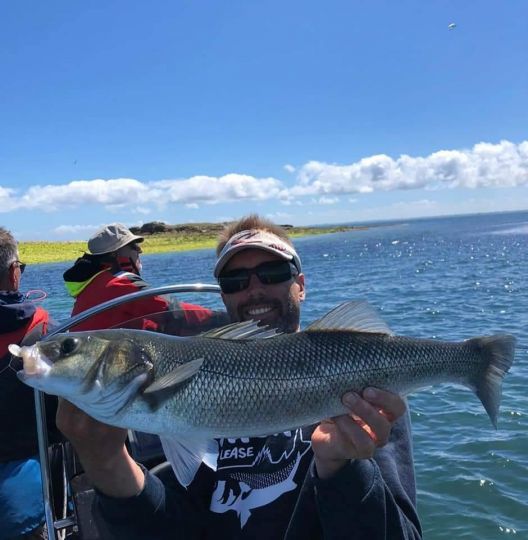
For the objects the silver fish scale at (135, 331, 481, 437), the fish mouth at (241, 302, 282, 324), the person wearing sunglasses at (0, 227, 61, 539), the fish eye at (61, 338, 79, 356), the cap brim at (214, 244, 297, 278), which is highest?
the cap brim at (214, 244, 297, 278)

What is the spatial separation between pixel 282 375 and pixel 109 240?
5.13 meters

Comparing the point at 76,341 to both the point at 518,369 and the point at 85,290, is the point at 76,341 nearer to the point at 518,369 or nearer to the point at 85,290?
the point at 85,290

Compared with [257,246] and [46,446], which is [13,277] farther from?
[257,246]

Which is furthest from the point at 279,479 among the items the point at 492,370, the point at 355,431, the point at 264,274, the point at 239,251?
the point at 239,251

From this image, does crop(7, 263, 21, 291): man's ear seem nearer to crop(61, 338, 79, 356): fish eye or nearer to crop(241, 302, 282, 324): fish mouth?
crop(241, 302, 282, 324): fish mouth

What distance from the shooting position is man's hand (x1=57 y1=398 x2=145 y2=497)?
9.46ft

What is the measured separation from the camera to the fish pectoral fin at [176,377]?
262 cm

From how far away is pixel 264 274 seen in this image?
3.79m

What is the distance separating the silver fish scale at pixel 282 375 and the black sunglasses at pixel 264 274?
84 centimetres

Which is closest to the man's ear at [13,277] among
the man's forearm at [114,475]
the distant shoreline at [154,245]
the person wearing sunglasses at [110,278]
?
the person wearing sunglasses at [110,278]

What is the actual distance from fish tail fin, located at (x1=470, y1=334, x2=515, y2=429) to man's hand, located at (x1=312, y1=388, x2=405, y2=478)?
0.68m

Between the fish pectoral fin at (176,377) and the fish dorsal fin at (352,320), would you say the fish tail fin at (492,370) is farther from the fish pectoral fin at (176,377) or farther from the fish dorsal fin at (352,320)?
the fish pectoral fin at (176,377)

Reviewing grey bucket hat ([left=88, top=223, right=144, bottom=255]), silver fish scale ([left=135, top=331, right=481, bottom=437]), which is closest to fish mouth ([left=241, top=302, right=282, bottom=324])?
silver fish scale ([left=135, top=331, right=481, bottom=437])

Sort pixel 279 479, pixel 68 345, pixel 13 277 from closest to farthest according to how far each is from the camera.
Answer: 1. pixel 68 345
2. pixel 279 479
3. pixel 13 277
